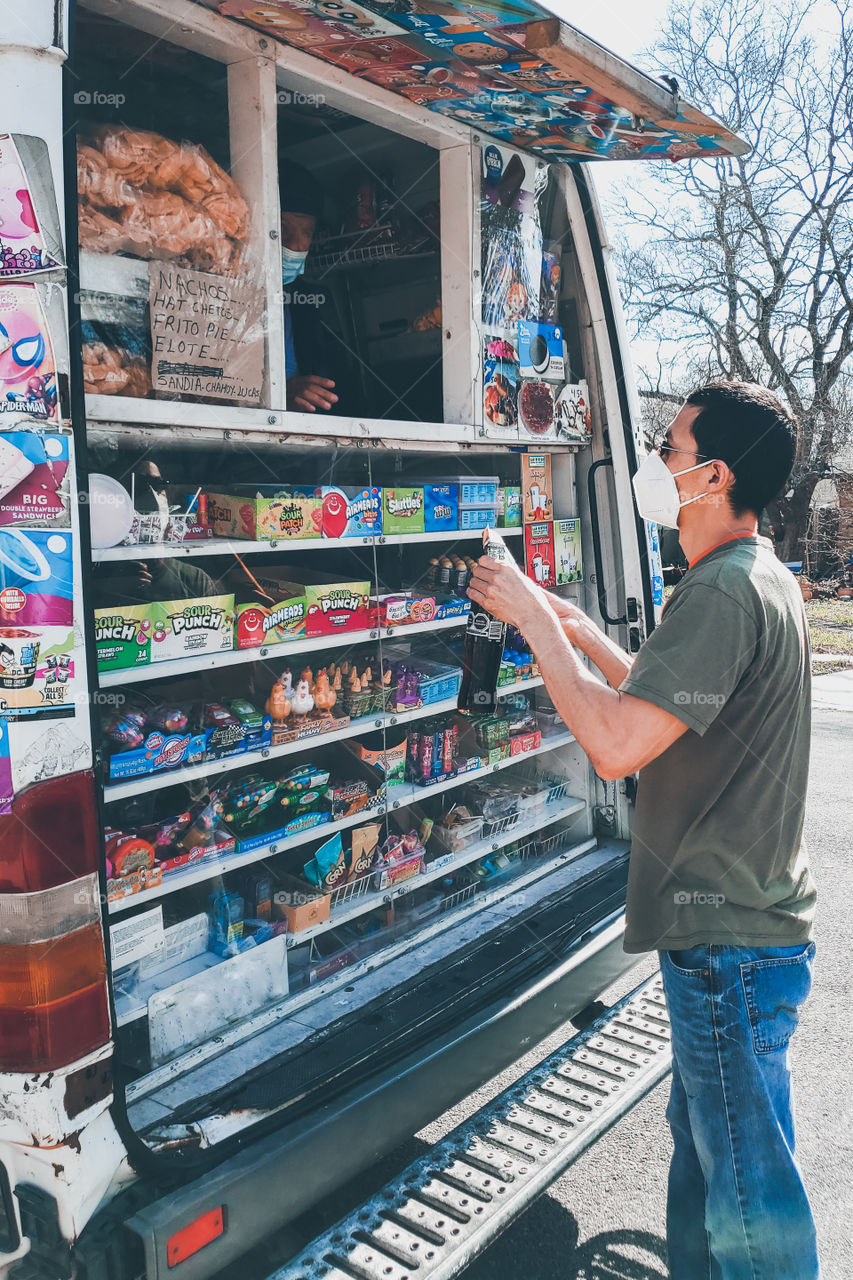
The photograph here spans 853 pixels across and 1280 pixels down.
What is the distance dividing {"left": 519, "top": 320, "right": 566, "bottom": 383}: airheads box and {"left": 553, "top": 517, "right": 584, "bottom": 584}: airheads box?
1.89 ft

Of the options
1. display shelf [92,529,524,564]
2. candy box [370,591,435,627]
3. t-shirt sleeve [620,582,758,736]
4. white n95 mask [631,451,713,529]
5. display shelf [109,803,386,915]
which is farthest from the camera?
candy box [370,591,435,627]

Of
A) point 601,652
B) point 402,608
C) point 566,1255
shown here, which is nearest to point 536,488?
point 402,608

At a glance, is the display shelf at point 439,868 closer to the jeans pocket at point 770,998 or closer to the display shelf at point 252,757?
the display shelf at point 252,757

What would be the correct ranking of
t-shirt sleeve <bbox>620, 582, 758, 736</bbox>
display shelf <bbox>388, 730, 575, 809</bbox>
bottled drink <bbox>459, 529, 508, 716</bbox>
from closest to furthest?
t-shirt sleeve <bbox>620, 582, 758, 736</bbox>
bottled drink <bbox>459, 529, 508, 716</bbox>
display shelf <bbox>388, 730, 575, 809</bbox>

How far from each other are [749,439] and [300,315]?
243 centimetres

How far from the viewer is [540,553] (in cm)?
386

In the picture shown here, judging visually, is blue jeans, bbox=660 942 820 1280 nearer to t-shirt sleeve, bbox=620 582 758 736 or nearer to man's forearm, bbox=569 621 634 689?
t-shirt sleeve, bbox=620 582 758 736

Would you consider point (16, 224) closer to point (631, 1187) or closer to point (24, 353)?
point (24, 353)

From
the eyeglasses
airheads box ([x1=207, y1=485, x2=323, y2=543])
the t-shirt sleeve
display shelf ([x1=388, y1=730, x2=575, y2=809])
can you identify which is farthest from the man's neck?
airheads box ([x1=207, y1=485, x2=323, y2=543])

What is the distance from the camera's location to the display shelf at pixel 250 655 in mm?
2484

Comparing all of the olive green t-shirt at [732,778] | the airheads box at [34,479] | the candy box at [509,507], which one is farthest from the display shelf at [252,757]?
the olive green t-shirt at [732,778]

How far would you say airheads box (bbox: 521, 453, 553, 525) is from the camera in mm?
3803

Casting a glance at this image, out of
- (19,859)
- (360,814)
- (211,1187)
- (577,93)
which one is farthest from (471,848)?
(577,93)

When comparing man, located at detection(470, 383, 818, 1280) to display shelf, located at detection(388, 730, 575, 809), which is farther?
display shelf, located at detection(388, 730, 575, 809)
